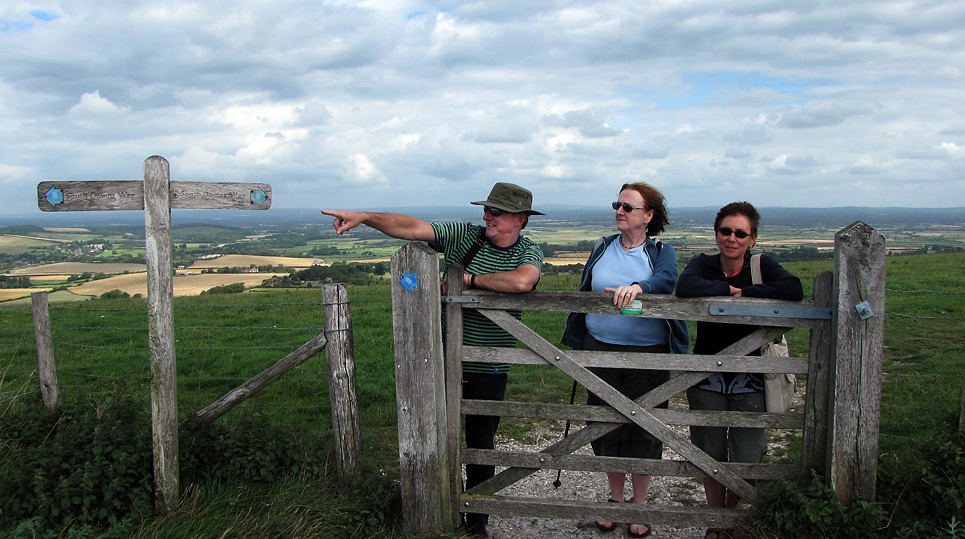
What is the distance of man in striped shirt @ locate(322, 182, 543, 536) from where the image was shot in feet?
13.2

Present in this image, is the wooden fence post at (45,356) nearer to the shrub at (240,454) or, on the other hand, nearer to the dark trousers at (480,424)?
the shrub at (240,454)

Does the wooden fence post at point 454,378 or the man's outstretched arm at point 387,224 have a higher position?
the man's outstretched arm at point 387,224

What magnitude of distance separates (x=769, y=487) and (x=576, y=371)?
145cm

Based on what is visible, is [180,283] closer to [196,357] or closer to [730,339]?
[196,357]

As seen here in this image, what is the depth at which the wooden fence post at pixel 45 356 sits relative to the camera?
5645 mm

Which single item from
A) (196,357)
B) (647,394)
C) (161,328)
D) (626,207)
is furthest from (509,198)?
(196,357)

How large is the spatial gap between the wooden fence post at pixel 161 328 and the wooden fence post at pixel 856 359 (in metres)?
4.40

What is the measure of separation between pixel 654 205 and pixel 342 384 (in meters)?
2.65

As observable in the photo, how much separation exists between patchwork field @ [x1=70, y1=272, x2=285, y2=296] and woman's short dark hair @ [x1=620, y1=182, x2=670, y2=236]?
52.6 ft

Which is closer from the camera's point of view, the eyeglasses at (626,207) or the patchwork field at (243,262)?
the eyeglasses at (626,207)

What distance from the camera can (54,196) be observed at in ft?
13.3

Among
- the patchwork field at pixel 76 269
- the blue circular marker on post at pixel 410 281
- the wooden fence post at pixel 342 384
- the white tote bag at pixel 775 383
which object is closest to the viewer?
the white tote bag at pixel 775 383

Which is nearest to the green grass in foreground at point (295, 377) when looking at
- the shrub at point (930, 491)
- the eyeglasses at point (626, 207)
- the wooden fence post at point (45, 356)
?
the wooden fence post at point (45, 356)

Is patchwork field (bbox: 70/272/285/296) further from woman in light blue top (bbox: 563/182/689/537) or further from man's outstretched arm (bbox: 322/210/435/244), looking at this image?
woman in light blue top (bbox: 563/182/689/537)
